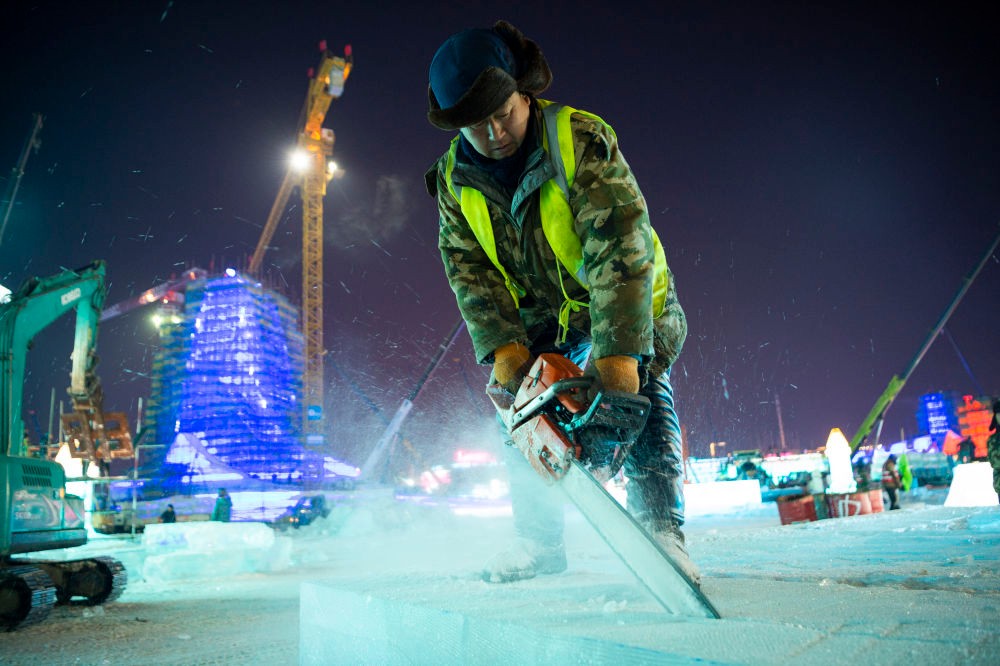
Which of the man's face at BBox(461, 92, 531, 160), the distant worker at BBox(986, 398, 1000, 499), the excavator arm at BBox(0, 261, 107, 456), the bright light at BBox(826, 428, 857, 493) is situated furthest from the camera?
the bright light at BBox(826, 428, 857, 493)

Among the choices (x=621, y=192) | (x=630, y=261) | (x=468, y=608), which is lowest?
(x=468, y=608)

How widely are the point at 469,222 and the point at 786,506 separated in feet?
27.2

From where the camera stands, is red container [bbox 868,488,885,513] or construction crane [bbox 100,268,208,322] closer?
red container [bbox 868,488,885,513]

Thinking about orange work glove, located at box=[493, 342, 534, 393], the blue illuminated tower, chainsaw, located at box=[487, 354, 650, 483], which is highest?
the blue illuminated tower

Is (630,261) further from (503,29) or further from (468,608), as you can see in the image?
(468,608)

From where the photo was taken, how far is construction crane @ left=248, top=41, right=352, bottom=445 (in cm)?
5209

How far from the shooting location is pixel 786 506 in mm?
8695

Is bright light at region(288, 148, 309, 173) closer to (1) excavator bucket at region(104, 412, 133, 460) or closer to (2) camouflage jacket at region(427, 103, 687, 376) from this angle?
(1) excavator bucket at region(104, 412, 133, 460)

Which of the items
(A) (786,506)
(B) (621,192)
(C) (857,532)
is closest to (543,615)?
(B) (621,192)

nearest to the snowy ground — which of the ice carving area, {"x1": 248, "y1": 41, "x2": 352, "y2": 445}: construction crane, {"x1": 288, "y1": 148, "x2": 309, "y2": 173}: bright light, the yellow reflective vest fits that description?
the ice carving area

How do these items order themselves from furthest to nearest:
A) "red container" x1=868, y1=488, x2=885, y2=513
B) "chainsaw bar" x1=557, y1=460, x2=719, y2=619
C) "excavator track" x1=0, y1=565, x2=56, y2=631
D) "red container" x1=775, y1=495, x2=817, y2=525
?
1. "red container" x1=868, y1=488, x2=885, y2=513
2. "red container" x1=775, y1=495, x2=817, y2=525
3. "excavator track" x1=0, y1=565, x2=56, y2=631
4. "chainsaw bar" x1=557, y1=460, x2=719, y2=619

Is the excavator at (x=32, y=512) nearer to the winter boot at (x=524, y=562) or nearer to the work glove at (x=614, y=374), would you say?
the winter boot at (x=524, y=562)

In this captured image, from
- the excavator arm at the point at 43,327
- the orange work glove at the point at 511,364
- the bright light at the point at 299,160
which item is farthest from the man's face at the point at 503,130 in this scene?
the bright light at the point at 299,160

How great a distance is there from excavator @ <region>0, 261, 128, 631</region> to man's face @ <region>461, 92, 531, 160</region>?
18.1 feet
